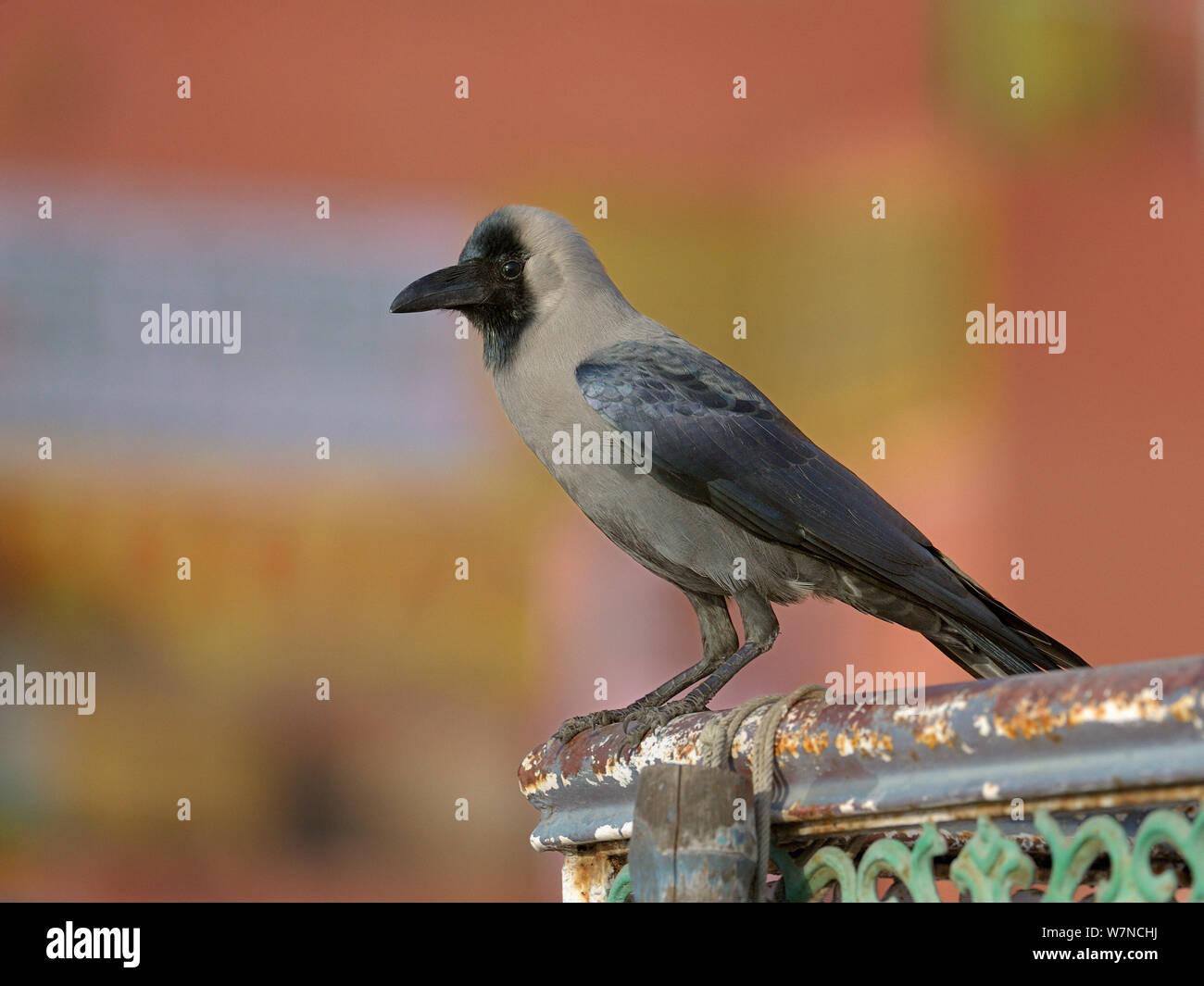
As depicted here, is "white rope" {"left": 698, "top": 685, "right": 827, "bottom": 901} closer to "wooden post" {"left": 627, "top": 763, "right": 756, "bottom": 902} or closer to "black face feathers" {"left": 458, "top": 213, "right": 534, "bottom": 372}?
"wooden post" {"left": 627, "top": 763, "right": 756, "bottom": 902}

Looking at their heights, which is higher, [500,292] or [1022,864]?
[500,292]

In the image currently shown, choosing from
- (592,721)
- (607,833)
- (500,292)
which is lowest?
(607,833)

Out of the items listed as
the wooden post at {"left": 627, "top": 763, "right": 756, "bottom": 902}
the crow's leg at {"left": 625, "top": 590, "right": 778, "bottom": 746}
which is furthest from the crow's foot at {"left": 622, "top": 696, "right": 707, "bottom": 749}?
the wooden post at {"left": 627, "top": 763, "right": 756, "bottom": 902}

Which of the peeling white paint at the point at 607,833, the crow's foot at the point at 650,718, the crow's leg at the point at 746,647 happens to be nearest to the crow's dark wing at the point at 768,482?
the crow's leg at the point at 746,647

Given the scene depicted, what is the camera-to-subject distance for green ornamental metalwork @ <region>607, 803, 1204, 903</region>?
113cm

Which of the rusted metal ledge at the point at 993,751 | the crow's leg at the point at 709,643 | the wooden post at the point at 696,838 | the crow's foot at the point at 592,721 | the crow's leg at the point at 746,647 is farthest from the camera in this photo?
the crow's leg at the point at 709,643

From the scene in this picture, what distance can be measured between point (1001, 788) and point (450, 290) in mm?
2049

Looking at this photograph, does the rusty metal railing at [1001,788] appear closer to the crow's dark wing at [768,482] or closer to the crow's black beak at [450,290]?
the crow's dark wing at [768,482]

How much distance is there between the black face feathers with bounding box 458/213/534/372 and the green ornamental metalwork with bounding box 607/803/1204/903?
1.79m

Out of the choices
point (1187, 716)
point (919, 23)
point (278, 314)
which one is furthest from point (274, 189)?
point (1187, 716)

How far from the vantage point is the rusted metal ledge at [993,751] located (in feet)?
3.70

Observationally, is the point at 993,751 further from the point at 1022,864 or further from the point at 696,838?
the point at 696,838

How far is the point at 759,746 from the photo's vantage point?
58.0 inches

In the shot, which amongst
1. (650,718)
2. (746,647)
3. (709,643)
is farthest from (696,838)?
(709,643)
